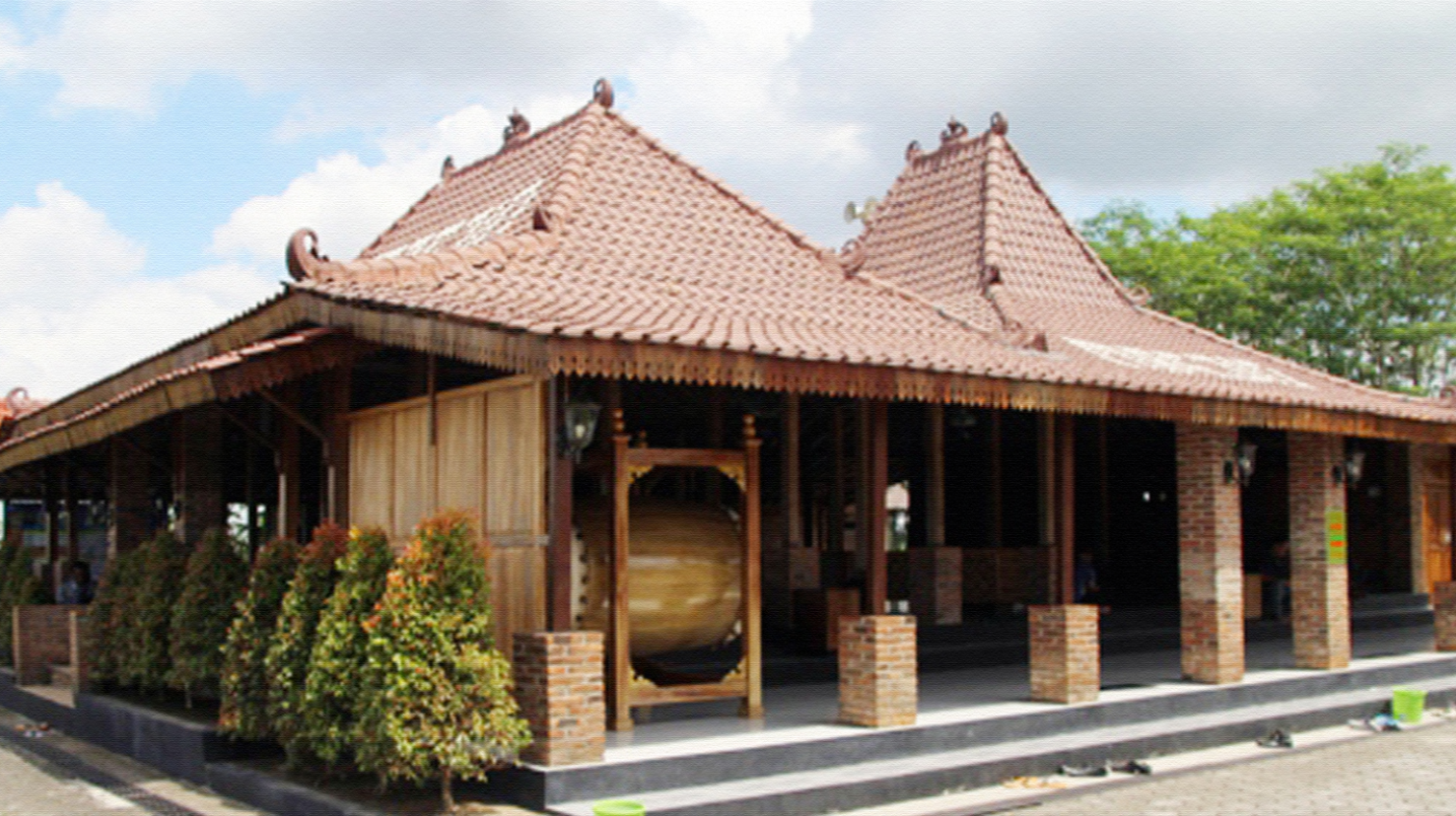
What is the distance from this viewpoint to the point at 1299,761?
1186 centimetres

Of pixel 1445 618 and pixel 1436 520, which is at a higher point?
pixel 1436 520

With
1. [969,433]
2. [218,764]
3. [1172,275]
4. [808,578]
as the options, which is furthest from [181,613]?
[1172,275]

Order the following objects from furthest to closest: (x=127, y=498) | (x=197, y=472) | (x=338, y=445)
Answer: (x=127, y=498)
(x=197, y=472)
(x=338, y=445)

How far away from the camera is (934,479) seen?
17.2m

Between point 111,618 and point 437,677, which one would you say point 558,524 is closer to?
point 437,677

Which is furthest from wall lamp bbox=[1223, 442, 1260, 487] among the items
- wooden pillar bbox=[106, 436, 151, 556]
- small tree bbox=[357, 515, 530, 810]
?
wooden pillar bbox=[106, 436, 151, 556]

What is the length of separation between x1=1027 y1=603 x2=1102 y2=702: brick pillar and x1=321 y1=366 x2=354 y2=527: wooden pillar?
5641 millimetres

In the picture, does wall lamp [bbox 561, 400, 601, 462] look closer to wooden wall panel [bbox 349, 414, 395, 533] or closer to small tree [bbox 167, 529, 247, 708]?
wooden wall panel [bbox 349, 414, 395, 533]

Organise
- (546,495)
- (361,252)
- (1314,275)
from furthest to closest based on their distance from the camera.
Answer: (1314,275) → (361,252) → (546,495)

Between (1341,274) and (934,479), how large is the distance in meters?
18.5

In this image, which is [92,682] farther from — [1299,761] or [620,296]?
[1299,761]

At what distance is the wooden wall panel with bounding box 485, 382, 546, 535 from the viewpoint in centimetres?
906

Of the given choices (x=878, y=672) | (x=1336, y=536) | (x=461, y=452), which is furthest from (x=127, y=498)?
(x=1336, y=536)

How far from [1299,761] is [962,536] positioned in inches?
452
